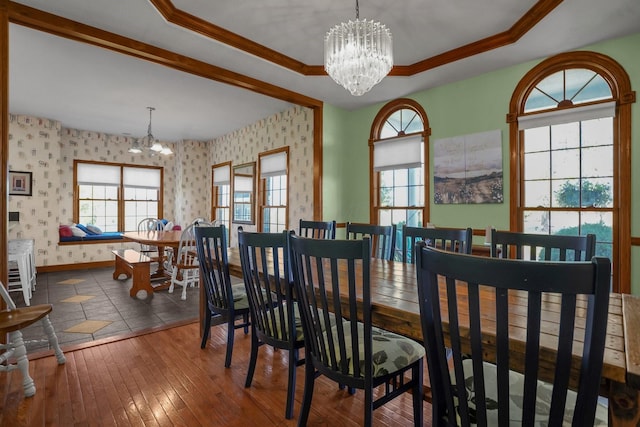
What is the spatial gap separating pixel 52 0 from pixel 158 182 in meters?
5.58

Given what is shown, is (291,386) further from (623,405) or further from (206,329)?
(623,405)

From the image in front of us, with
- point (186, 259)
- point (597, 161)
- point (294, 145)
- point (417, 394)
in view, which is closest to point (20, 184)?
point (186, 259)

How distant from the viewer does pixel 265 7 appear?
2557 millimetres

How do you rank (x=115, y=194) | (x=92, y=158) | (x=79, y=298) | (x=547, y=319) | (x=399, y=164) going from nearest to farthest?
(x=547, y=319) → (x=79, y=298) → (x=399, y=164) → (x=92, y=158) → (x=115, y=194)

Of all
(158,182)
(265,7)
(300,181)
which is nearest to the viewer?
(265,7)

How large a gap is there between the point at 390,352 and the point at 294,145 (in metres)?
3.98

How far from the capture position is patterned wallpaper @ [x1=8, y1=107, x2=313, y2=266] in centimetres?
497

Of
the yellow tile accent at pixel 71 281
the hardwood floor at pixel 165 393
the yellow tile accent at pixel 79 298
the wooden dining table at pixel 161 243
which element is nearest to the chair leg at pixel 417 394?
the hardwood floor at pixel 165 393

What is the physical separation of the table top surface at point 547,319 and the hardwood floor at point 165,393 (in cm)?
74

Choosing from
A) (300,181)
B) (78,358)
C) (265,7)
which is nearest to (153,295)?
(78,358)

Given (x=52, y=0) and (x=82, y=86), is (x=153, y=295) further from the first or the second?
(x=52, y=0)

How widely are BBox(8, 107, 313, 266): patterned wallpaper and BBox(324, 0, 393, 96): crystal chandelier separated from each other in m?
2.34

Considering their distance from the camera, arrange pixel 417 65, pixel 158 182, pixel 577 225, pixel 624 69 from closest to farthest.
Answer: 1. pixel 624 69
2. pixel 577 225
3. pixel 417 65
4. pixel 158 182

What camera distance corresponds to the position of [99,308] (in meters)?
3.62
